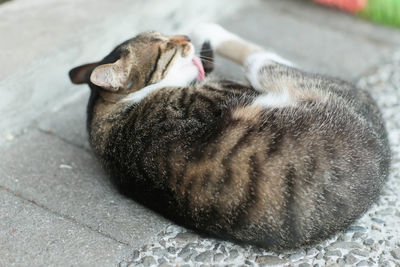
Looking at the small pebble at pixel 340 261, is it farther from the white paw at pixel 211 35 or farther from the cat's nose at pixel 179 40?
the white paw at pixel 211 35

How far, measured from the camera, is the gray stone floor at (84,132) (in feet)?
9.16

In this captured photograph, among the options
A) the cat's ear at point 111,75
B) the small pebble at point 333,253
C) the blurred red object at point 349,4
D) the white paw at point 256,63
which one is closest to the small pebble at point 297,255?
the small pebble at point 333,253

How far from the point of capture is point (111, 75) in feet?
10.3

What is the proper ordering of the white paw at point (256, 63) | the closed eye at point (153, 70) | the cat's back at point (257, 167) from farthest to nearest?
the white paw at point (256, 63)
the closed eye at point (153, 70)
the cat's back at point (257, 167)

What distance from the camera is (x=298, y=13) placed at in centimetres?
553

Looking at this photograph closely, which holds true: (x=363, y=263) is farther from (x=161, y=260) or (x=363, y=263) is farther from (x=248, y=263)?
(x=161, y=260)

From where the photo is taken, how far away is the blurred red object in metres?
5.38

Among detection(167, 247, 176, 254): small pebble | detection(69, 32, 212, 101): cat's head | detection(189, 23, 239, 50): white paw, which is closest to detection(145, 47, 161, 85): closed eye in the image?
detection(69, 32, 212, 101): cat's head

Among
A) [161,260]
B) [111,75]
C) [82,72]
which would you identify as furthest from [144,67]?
[161,260]

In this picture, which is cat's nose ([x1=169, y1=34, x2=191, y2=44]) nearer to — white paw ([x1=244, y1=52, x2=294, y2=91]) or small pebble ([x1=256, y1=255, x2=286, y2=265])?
white paw ([x1=244, y1=52, x2=294, y2=91])

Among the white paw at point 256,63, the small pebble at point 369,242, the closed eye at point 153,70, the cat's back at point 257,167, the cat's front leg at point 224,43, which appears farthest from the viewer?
the cat's front leg at point 224,43

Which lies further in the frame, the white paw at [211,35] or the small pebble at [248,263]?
the white paw at [211,35]

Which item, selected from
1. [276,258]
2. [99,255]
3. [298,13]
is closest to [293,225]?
[276,258]

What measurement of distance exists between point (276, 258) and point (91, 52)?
2.15 metres
